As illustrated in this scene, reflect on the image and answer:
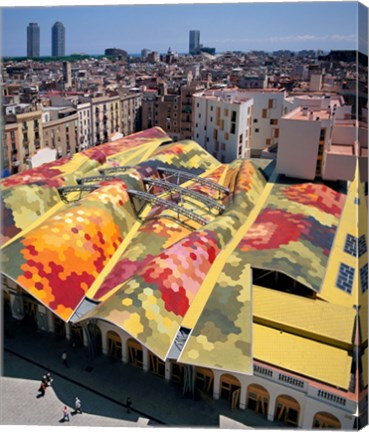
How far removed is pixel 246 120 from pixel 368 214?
38634mm

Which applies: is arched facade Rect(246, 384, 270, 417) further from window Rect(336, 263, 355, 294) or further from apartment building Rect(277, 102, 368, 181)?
apartment building Rect(277, 102, 368, 181)

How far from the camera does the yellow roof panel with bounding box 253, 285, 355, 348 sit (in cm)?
2233

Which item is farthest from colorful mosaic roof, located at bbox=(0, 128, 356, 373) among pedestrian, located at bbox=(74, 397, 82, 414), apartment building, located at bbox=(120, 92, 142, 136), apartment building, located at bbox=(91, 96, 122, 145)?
apartment building, located at bbox=(120, 92, 142, 136)

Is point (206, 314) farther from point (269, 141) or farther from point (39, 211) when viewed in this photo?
point (269, 141)

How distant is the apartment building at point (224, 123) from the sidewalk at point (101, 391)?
36.6m

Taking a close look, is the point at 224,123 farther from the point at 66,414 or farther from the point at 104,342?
the point at 66,414

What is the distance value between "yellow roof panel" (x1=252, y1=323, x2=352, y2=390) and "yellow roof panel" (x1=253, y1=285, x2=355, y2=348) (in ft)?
1.58

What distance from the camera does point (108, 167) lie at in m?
46.9

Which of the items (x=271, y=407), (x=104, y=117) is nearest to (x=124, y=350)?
(x=271, y=407)

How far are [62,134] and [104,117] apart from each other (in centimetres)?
1499

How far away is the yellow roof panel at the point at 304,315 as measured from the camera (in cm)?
2233

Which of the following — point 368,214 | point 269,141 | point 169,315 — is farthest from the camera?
point 269,141

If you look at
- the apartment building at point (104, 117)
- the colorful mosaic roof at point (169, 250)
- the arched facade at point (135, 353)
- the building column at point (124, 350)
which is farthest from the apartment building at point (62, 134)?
the arched facade at point (135, 353)

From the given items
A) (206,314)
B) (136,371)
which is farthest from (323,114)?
(136,371)
